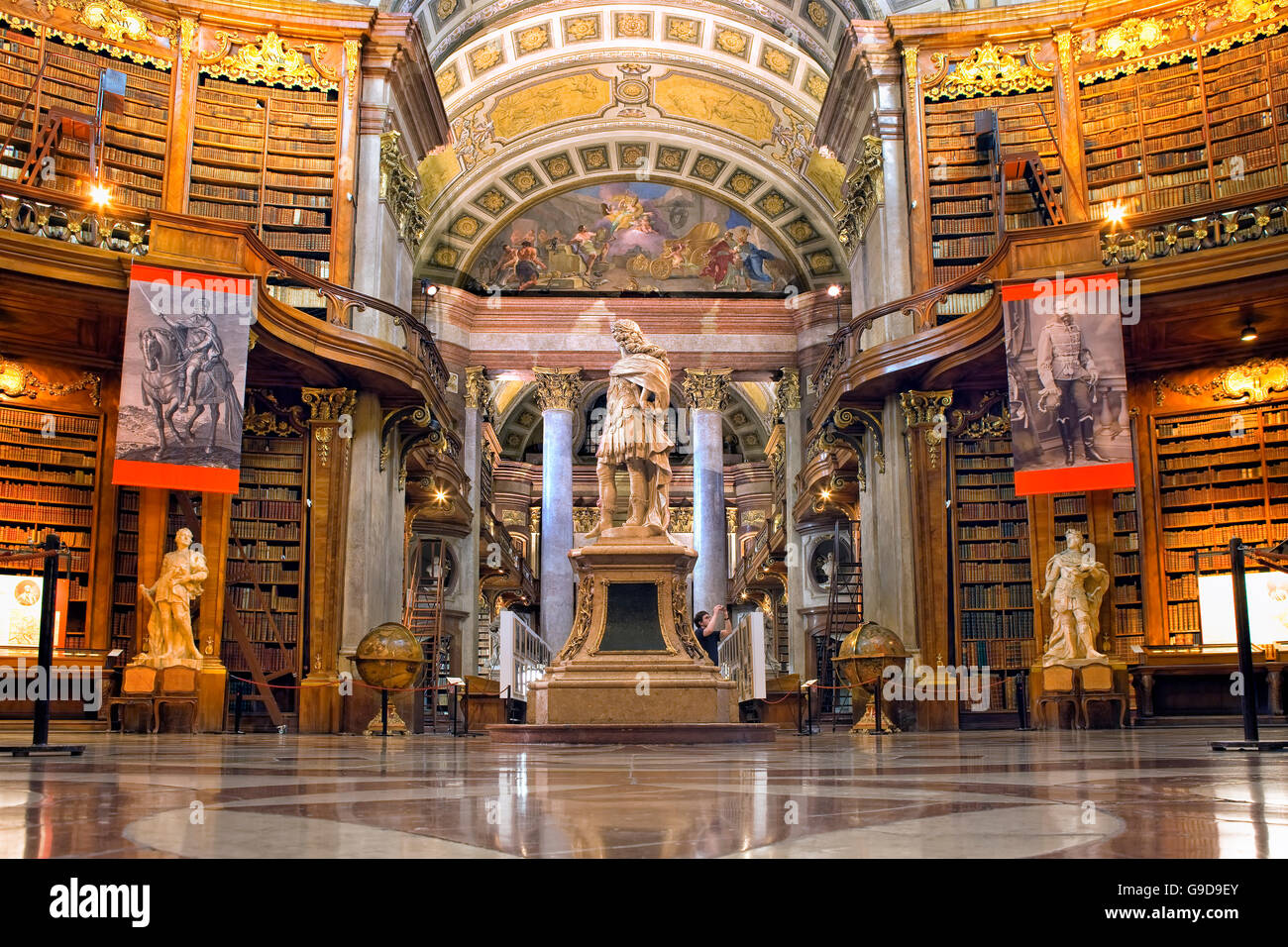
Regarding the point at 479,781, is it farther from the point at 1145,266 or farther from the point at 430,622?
the point at 430,622

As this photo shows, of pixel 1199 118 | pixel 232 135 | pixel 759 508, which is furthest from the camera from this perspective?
pixel 759 508

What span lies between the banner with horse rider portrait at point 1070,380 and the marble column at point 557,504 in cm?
1198

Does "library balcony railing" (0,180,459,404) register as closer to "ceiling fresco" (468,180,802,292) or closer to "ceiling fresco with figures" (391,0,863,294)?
"ceiling fresco with figures" (391,0,863,294)

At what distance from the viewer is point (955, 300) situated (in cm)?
1359

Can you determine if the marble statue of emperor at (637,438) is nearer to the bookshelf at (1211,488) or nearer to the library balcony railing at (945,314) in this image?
the library balcony railing at (945,314)

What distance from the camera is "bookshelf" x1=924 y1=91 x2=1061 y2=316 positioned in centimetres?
1349

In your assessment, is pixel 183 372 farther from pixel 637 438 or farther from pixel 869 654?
pixel 869 654

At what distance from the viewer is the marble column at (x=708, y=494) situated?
75.7 feet

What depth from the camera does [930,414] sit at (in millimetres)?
13141

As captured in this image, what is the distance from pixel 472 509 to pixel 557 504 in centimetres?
180

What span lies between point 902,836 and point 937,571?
1157 centimetres

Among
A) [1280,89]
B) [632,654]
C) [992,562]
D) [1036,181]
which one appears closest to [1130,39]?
[1280,89]

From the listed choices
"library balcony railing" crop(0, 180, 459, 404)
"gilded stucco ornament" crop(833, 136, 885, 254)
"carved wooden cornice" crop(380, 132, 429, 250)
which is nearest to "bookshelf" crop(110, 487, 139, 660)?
"library balcony railing" crop(0, 180, 459, 404)
